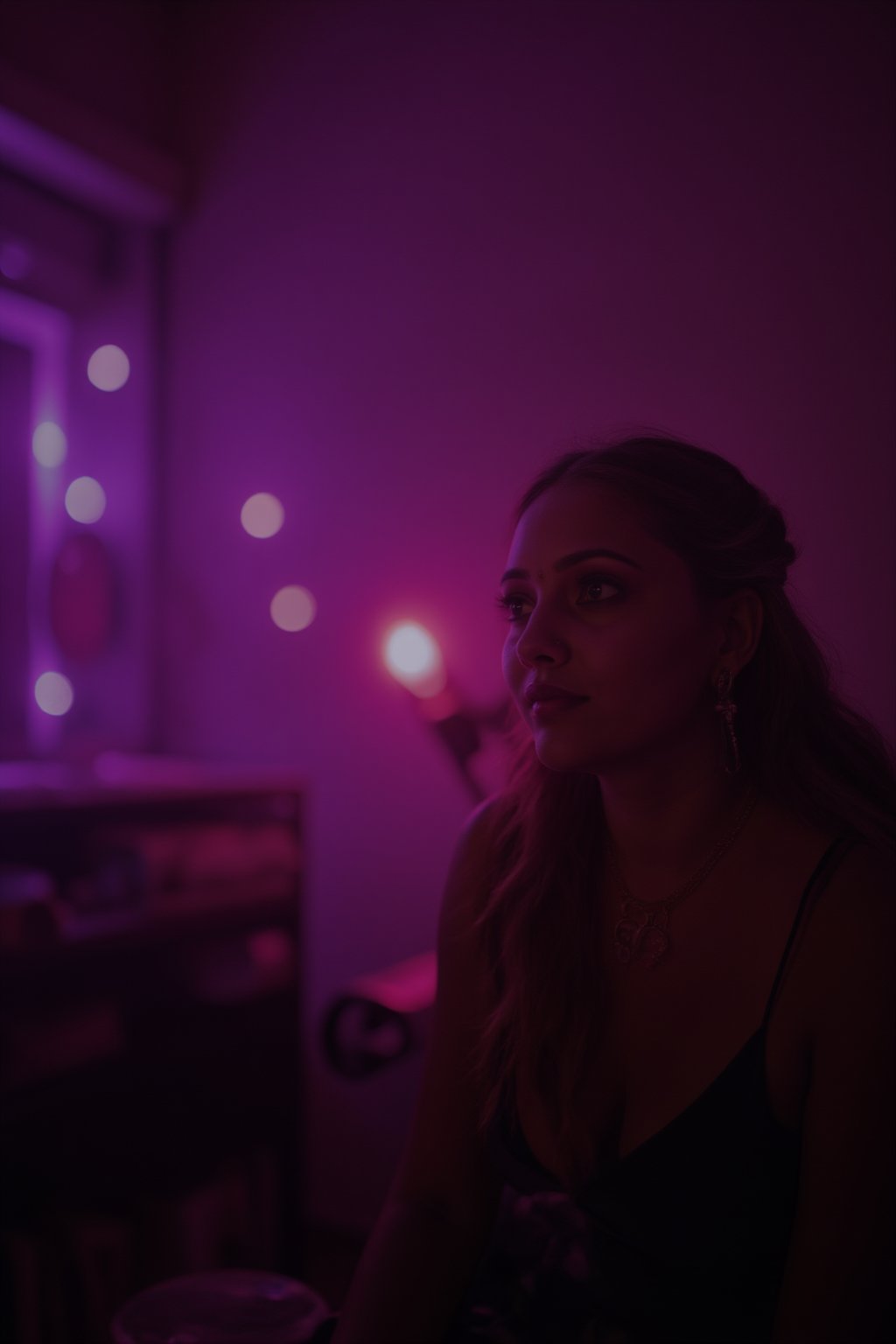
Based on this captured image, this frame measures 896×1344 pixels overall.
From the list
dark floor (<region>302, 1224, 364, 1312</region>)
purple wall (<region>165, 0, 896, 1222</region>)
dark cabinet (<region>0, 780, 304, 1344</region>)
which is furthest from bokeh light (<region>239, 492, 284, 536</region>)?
dark floor (<region>302, 1224, 364, 1312</region>)

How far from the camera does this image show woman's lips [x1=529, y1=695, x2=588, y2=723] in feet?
3.13

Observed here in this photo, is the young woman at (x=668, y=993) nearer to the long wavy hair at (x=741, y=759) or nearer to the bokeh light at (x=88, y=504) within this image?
the long wavy hair at (x=741, y=759)

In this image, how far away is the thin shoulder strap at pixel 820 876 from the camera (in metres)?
0.91

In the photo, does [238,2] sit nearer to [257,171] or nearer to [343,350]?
[257,171]

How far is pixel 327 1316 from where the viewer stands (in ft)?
3.40

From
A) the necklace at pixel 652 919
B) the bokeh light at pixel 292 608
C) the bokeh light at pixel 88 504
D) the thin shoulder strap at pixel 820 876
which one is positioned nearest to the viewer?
the thin shoulder strap at pixel 820 876

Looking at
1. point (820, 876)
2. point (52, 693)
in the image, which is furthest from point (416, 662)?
point (52, 693)

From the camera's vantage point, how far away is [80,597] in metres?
2.34

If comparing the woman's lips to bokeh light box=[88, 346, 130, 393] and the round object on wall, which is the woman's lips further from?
bokeh light box=[88, 346, 130, 393]

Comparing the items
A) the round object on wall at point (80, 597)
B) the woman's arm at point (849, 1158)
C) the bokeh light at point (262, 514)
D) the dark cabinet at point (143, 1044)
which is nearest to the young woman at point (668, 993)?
the woman's arm at point (849, 1158)

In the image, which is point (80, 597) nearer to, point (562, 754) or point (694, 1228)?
point (562, 754)

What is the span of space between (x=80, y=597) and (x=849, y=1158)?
2038 millimetres

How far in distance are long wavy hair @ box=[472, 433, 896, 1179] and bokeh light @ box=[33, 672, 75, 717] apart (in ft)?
5.39

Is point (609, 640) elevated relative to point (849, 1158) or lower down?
elevated
